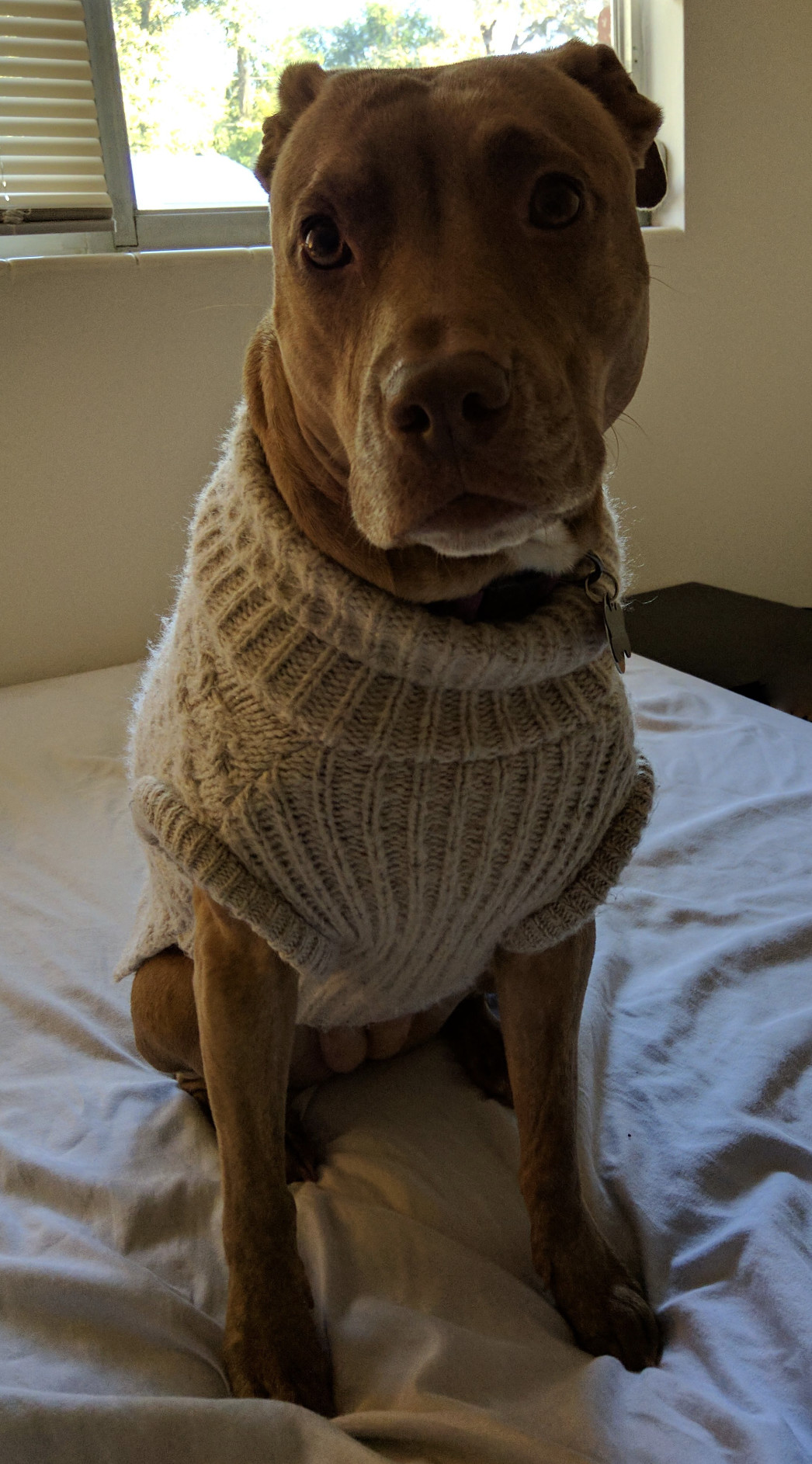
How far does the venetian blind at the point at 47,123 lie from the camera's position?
2.16m

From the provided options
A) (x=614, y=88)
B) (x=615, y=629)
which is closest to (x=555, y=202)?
(x=614, y=88)

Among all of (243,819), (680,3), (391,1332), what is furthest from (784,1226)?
(680,3)

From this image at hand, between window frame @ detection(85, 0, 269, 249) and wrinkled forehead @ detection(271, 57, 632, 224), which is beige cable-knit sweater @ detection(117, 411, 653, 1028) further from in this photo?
window frame @ detection(85, 0, 269, 249)

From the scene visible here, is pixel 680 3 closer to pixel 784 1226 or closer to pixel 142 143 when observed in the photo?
pixel 142 143

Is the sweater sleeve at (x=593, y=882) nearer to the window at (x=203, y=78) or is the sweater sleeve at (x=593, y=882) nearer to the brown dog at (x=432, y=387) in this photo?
the brown dog at (x=432, y=387)

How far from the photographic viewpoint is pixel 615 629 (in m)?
0.96

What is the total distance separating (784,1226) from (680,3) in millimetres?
2740

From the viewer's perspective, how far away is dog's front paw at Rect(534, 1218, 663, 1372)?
95cm

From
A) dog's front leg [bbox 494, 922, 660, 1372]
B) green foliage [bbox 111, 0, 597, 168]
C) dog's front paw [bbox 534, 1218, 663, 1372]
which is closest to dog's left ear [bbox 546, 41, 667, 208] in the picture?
dog's front leg [bbox 494, 922, 660, 1372]

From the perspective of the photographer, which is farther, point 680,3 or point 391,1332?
point 680,3

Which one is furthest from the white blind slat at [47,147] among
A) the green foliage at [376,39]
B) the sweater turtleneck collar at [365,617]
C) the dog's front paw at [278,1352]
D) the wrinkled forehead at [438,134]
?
the dog's front paw at [278,1352]

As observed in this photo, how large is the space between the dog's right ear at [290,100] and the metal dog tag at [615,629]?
526 millimetres

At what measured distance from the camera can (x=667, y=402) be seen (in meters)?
2.93

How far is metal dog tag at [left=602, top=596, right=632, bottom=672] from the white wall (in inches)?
62.3
